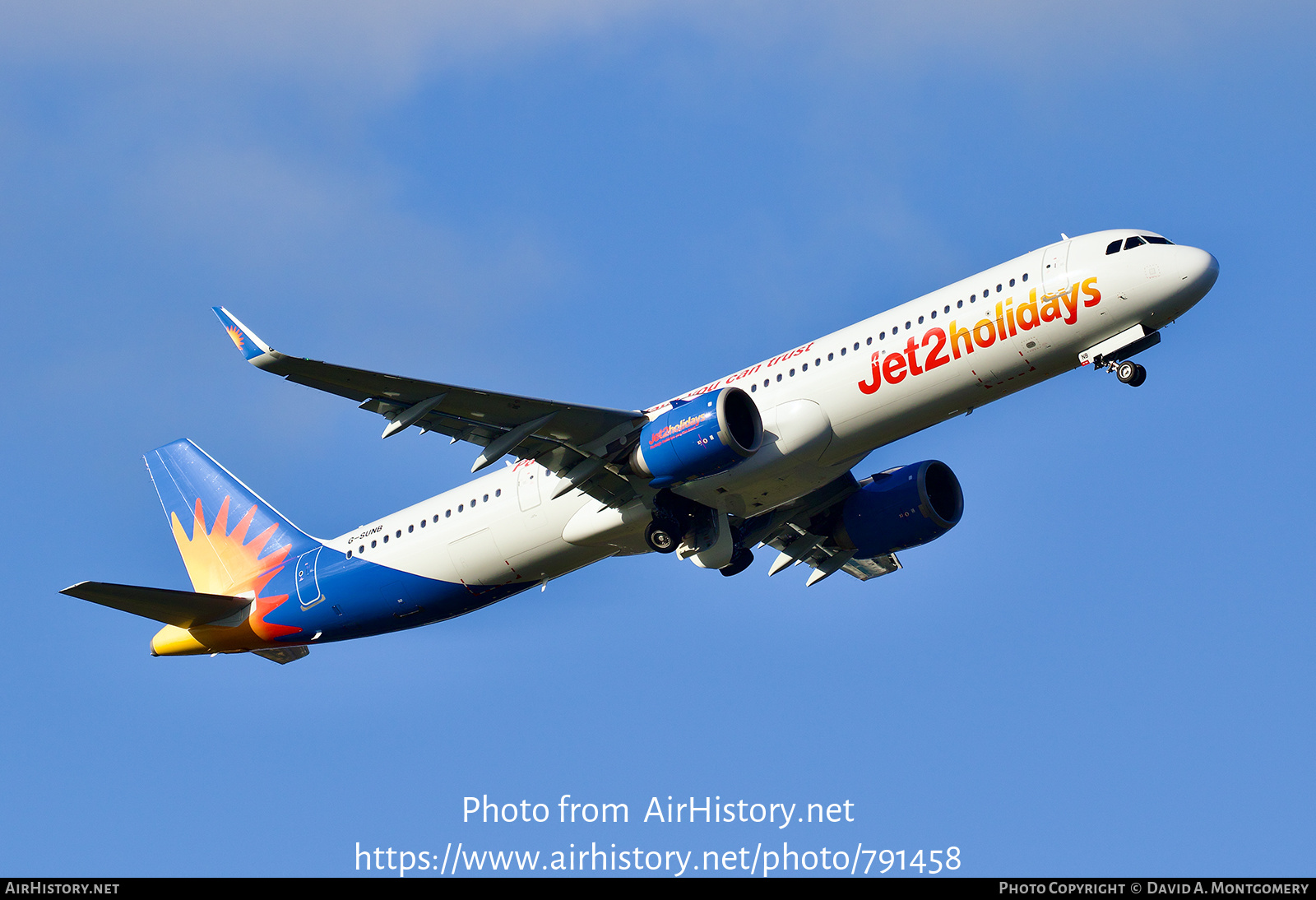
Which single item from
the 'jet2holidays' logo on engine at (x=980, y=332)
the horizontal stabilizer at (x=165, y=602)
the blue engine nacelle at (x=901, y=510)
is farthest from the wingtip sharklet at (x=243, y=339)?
the blue engine nacelle at (x=901, y=510)

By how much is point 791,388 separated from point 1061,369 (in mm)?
6164

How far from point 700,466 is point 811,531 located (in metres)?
8.47

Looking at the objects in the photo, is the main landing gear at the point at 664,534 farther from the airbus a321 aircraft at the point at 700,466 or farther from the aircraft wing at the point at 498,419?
the aircraft wing at the point at 498,419

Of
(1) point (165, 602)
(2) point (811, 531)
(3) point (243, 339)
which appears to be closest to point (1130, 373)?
(2) point (811, 531)

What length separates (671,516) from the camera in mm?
33125

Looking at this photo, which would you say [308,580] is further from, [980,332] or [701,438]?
[980,332]

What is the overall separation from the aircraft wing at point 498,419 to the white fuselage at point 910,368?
1464mm

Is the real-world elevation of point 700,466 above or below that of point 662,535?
above

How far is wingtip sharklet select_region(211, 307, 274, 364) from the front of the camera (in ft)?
91.2

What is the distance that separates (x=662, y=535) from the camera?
3319cm

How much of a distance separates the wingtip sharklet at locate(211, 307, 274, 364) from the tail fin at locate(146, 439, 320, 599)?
11.6 metres

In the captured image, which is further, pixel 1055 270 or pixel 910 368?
pixel 910 368

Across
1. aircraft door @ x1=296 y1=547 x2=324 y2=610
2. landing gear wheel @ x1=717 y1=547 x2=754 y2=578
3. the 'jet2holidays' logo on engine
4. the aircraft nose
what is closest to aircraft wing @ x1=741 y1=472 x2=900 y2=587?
landing gear wheel @ x1=717 y1=547 x2=754 y2=578
